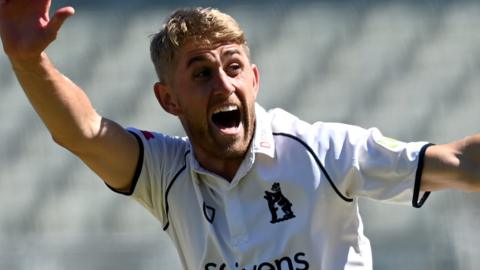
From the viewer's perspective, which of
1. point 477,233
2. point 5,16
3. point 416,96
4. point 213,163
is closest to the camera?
point 5,16

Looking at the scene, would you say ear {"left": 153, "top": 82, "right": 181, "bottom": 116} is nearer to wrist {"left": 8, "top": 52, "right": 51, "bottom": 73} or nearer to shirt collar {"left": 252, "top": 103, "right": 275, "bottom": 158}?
shirt collar {"left": 252, "top": 103, "right": 275, "bottom": 158}

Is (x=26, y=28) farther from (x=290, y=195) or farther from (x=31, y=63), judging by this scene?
(x=290, y=195)

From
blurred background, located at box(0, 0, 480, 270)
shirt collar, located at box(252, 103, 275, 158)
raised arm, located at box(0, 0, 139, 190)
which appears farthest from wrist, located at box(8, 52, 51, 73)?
blurred background, located at box(0, 0, 480, 270)

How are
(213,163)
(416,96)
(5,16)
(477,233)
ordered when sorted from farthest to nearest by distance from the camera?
1. (416,96)
2. (477,233)
3. (213,163)
4. (5,16)

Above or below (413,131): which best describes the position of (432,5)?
above

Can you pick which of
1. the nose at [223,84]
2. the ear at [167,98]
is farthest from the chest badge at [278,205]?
the ear at [167,98]

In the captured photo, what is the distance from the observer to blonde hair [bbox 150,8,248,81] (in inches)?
119

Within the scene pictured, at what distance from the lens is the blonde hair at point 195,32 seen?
3.01 m

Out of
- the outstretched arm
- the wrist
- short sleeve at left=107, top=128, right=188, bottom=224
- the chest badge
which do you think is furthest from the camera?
short sleeve at left=107, top=128, right=188, bottom=224

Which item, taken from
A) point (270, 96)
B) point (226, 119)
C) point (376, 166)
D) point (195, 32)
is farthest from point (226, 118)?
point (270, 96)

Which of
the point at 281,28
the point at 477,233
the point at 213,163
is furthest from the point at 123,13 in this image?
the point at 213,163

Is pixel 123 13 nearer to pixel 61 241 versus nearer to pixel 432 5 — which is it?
pixel 61 241

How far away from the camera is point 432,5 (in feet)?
18.5

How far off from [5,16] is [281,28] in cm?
295
